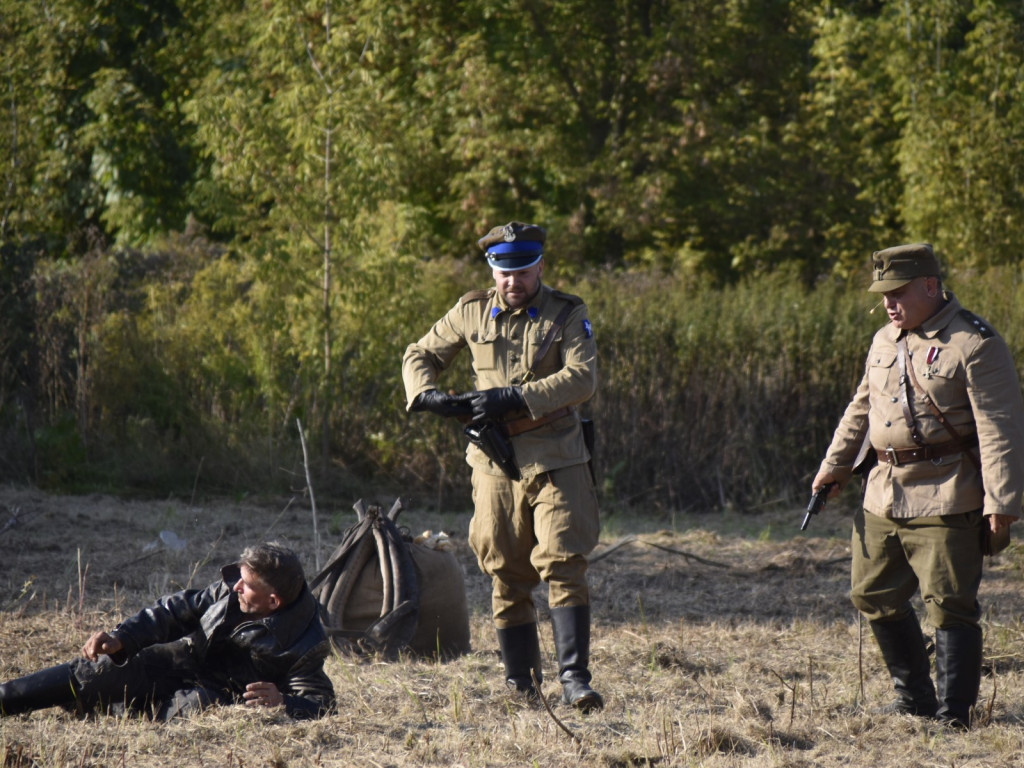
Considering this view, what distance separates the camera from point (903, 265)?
14.3 feet

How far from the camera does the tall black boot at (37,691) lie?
4.20m

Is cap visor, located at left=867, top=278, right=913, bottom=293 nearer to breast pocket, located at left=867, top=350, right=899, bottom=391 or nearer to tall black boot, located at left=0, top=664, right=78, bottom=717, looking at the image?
breast pocket, located at left=867, top=350, right=899, bottom=391

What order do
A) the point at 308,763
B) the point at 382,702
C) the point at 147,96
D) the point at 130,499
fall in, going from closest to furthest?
the point at 308,763 → the point at 382,702 → the point at 130,499 → the point at 147,96

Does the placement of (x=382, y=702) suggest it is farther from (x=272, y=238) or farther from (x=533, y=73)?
(x=533, y=73)

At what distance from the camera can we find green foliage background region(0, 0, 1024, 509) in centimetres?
1000

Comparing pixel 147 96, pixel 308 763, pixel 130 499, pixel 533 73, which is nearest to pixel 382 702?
pixel 308 763

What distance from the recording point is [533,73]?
1647cm

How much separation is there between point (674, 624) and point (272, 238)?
5057 millimetres

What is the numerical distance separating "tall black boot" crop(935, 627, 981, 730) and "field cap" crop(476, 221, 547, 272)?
2089 mm

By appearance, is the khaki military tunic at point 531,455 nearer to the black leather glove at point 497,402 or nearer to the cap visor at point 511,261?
the black leather glove at point 497,402

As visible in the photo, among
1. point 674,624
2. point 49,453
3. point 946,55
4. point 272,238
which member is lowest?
point 674,624

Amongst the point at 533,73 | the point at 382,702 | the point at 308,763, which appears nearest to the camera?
the point at 308,763

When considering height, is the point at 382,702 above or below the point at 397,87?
below

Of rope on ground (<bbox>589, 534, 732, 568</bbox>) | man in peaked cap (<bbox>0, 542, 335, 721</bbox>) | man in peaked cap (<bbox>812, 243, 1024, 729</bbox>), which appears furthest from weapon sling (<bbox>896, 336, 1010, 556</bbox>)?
rope on ground (<bbox>589, 534, 732, 568</bbox>)
